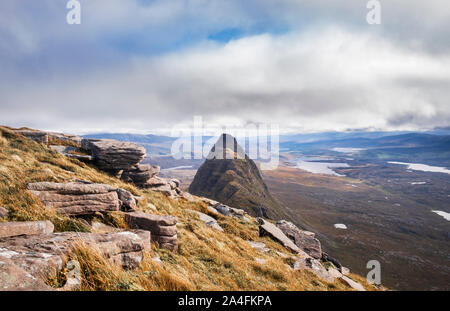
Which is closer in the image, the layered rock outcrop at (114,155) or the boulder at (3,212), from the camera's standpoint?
the boulder at (3,212)

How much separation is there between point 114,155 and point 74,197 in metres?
13.5

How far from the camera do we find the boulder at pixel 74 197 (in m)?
9.73

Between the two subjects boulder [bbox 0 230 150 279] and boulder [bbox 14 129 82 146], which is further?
boulder [bbox 14 129 82 146]

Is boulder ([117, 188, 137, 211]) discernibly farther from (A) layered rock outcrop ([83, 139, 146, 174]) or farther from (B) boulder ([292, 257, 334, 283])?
(B) boulder ([292, 257, 334, 283])

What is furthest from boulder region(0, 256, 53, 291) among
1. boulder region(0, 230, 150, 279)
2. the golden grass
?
the golden grass

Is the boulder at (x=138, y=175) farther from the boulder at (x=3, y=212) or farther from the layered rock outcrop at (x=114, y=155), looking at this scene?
the boulder at (x=3, y=212)

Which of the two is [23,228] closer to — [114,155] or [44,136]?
[114,155]

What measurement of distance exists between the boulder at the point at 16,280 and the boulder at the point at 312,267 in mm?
13932

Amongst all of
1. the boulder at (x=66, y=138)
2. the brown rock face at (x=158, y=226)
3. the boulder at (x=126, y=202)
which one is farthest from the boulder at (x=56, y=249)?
the boulder at (x=66, y=138)

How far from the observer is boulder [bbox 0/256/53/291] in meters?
3.94

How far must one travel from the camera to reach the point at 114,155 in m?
22.7

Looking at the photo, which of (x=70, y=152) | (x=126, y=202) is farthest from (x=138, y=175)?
(x=126, y=202)

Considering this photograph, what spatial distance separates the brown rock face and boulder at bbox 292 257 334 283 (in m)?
8.88

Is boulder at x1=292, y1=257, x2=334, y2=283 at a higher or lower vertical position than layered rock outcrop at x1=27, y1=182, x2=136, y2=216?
lower
